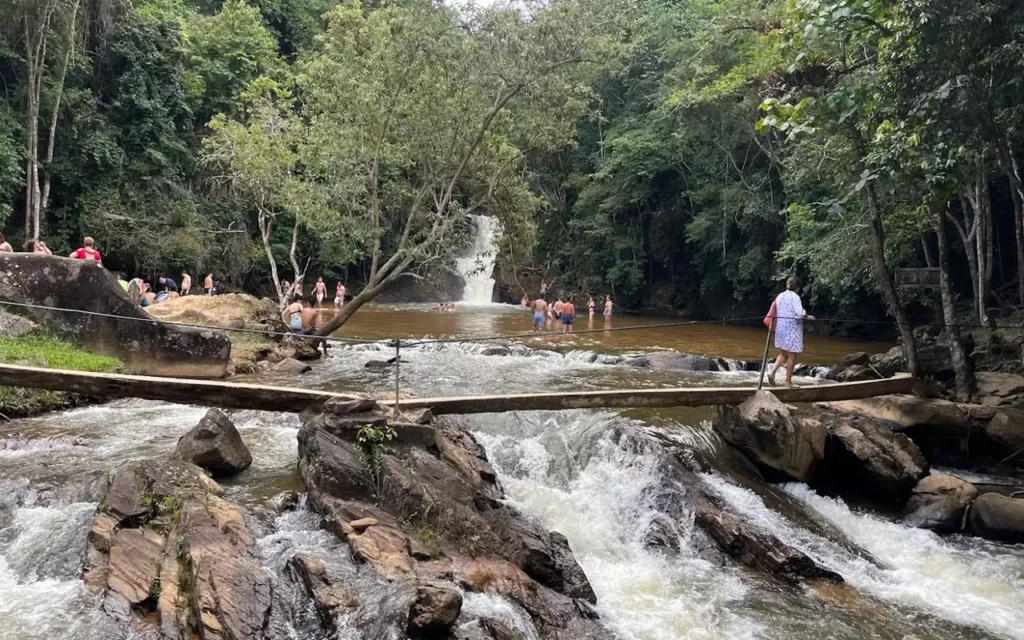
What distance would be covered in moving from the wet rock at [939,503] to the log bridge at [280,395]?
2.26m

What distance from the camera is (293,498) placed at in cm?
664

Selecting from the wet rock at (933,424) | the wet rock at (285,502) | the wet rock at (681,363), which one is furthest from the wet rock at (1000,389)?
the wet rock at (285,502)

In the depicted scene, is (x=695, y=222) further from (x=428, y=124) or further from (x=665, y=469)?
(x=665, y=469)

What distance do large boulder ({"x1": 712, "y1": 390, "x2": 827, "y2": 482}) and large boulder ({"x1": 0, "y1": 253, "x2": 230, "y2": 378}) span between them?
8.83m

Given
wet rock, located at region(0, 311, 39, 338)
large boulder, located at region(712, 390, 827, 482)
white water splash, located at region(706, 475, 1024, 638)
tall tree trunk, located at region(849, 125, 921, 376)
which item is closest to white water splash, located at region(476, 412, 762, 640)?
white water splash, located at region(706, 475, 1024, 638)

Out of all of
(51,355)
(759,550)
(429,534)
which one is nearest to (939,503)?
(759,550)

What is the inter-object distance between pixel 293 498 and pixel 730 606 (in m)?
4.01

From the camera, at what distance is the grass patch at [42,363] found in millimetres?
8984

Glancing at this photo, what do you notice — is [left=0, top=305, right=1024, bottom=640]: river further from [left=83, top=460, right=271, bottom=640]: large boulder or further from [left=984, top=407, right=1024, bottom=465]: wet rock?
[left=984, top=407, right=1024, bottom=465]: wet rock

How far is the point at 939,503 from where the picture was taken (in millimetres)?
8477

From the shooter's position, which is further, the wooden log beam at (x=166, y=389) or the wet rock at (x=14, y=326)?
the wet rock at (x=14, y=326)

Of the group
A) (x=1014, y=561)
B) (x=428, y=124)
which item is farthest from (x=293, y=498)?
(x=428, y=124)

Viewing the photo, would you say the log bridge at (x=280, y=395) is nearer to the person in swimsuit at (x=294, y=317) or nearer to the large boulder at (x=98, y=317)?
the large boulder at (x=98, y=317)

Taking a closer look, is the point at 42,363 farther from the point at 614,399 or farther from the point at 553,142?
the point at 553,142
